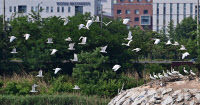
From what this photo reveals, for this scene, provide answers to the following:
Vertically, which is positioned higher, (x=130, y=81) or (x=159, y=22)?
(x=159, y=22)

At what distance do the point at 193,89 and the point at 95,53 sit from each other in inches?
395

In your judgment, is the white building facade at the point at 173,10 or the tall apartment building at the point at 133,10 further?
the tall apartment building at the point at 133,10

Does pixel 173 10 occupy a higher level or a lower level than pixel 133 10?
lower

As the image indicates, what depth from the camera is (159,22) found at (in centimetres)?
10156

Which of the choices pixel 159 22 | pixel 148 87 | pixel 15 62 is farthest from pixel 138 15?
pixel 148 87

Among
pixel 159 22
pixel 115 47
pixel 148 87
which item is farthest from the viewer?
pixel 159 22

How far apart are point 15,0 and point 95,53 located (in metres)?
68.9

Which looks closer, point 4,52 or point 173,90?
point 173,90

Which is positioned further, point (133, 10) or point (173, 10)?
point (133, 10)

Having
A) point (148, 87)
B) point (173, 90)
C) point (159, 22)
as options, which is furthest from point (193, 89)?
point (159, 22)

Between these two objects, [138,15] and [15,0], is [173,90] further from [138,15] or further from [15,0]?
[138,15]

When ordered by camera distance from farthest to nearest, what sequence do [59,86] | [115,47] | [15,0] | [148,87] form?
[15,0] → [115,47] → [59,86] → [148,87]

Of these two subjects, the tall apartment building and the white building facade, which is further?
the tall apartment building

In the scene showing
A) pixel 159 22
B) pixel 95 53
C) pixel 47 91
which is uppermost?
pixel 159 22
